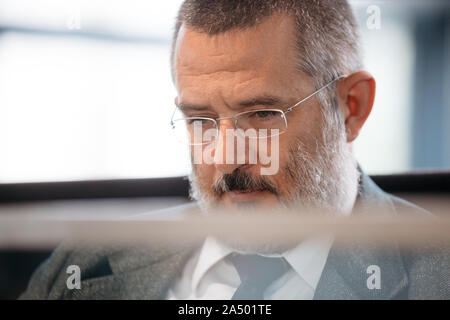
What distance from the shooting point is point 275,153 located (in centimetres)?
80

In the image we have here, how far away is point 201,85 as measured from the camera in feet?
2.62

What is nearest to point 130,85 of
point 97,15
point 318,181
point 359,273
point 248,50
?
point 97,15

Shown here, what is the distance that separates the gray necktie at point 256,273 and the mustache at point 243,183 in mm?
131

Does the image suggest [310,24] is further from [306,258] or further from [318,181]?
[306,258]

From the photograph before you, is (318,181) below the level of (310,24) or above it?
below

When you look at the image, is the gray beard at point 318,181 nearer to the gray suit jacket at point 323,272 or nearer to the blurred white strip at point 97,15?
the gray suit jacket at point 323,272

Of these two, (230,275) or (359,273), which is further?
(230,275)

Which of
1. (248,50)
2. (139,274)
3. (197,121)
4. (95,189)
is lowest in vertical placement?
(139,274)

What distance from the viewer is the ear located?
32.6 inches

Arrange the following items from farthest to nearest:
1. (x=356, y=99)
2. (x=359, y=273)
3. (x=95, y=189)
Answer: (x=95, y=189) < (x=356, y=99) < (x=359, y=273)

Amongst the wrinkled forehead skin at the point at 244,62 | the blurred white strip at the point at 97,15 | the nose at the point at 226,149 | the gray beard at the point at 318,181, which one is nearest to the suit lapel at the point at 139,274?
the gray beard at the point at 318,181

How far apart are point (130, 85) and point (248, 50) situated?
289 millimetres

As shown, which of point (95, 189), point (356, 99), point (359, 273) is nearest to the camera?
point (359, 273)
